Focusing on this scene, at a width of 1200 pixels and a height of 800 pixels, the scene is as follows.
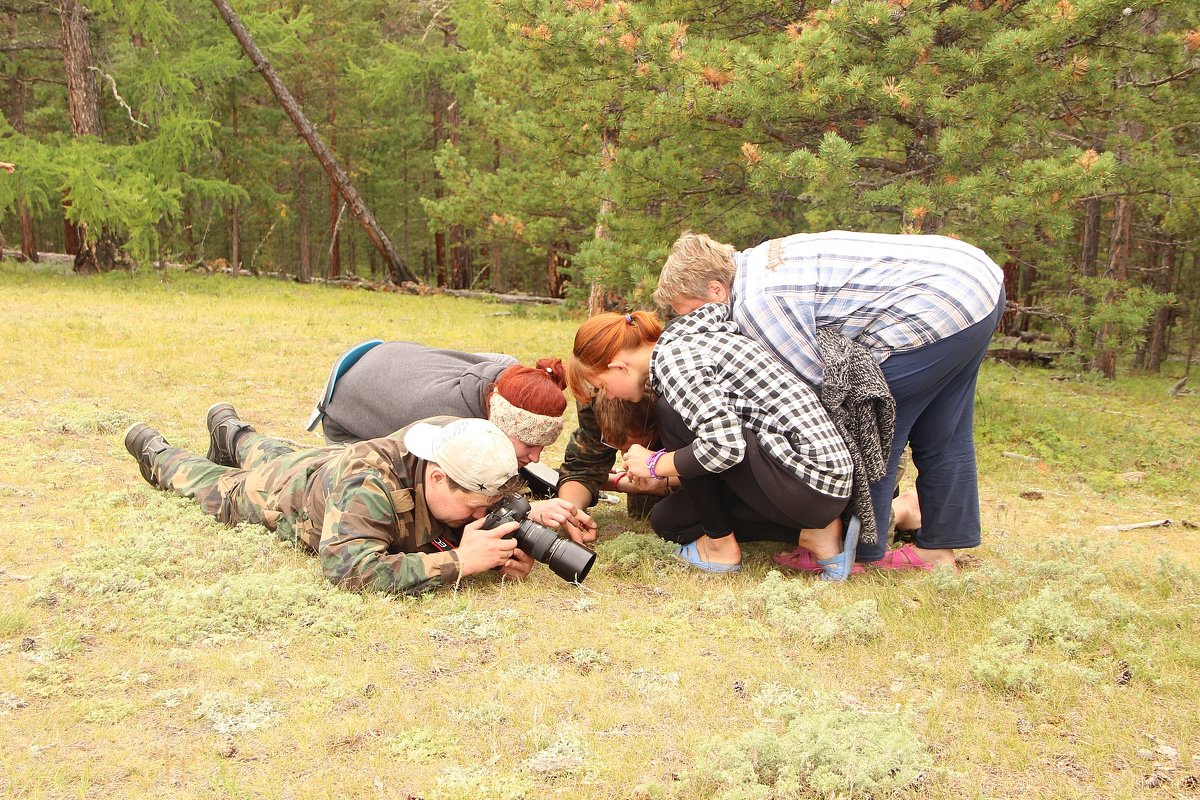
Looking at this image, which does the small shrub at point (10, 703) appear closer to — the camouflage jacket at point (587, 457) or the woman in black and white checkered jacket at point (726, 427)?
the woman in black and white checkered jacket at point (726, 427)

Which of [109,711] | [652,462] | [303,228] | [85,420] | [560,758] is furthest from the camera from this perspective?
[303,228]

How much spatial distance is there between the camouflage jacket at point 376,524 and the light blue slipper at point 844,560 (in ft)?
4.98

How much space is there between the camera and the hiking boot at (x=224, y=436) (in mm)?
4457

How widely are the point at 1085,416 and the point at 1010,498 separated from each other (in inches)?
149

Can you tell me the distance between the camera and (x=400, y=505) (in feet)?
11.3

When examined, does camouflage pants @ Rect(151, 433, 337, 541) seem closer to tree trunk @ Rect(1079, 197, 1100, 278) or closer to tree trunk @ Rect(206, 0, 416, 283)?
tree trunk @ Rect(1079, 197, 1100, 278)

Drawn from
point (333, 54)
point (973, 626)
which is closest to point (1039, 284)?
point (973, 626)

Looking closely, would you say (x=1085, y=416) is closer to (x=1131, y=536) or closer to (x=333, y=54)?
(x=1131, y=536)

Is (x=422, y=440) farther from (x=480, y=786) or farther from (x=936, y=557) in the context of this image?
(x=936, y=557)

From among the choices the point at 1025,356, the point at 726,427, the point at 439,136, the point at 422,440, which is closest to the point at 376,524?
the point at 422,440

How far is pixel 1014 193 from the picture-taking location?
620cm

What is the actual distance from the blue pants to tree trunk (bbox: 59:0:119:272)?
1464cm

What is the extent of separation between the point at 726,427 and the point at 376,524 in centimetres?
135

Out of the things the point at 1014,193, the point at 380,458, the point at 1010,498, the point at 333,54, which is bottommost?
the point at 1010,498
